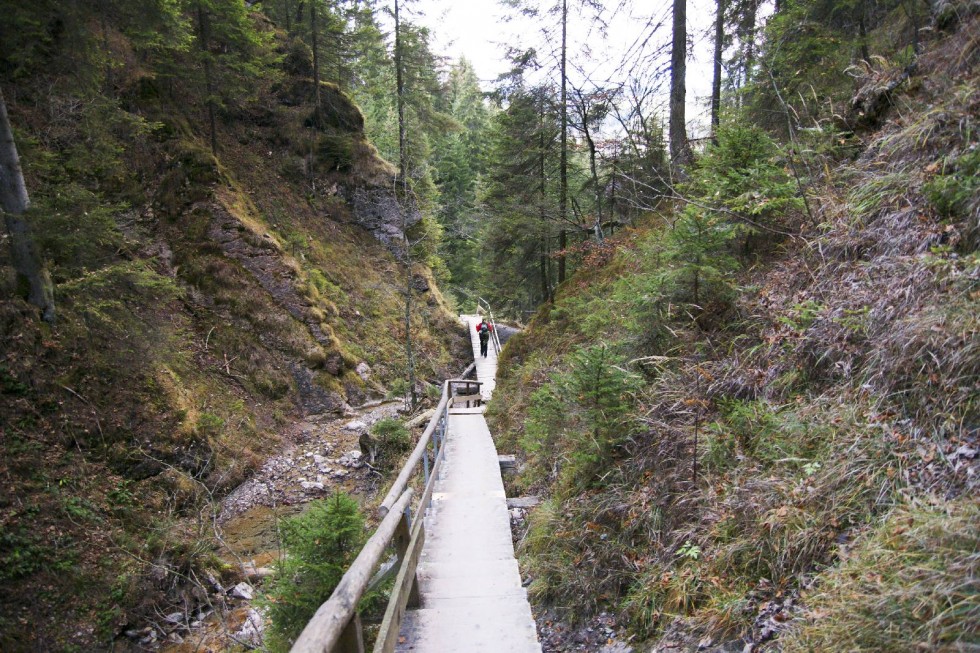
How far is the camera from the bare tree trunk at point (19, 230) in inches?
302

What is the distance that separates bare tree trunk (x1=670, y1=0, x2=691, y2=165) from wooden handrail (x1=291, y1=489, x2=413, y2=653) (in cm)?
1049

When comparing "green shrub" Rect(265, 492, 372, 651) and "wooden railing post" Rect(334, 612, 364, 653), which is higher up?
"wooden railing post" Rect(334, 612, 364, 653)

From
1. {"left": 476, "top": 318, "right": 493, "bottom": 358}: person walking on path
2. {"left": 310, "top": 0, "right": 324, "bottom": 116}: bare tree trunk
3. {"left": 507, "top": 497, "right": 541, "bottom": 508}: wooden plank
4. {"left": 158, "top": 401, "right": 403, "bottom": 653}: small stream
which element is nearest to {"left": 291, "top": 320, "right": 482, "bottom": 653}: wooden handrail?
{"left": 158, "top": 401, "right": 403, "bottom": 653}: small stream

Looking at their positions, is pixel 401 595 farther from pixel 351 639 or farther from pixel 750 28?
pixel 750 28

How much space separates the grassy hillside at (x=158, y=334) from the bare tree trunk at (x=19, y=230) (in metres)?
0.20

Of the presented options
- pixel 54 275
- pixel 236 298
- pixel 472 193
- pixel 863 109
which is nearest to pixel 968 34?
pixel 863 109

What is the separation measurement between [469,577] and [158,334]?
8445 mm

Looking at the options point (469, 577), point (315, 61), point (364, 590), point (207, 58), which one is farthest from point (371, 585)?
point (315, 61)

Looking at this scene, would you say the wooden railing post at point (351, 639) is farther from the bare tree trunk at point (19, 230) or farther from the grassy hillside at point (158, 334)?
the bare tree trunk at point (19, 230)

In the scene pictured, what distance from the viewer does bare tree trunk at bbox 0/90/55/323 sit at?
7.66m

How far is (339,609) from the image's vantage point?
2115 millimetres

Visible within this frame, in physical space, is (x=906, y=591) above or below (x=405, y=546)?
above

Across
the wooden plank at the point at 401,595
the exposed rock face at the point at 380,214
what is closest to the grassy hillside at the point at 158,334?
the exposed rock face at the point at 380,214

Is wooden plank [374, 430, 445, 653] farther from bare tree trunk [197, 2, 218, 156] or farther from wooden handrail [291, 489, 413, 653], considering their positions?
bare tree trunk [197, 2, 218, 156]
